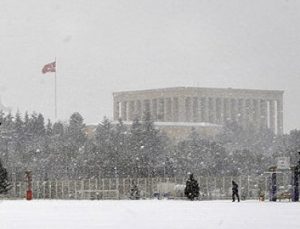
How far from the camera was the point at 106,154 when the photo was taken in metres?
95.7

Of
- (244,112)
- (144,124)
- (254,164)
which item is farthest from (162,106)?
(254,164)

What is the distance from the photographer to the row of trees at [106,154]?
9381 centimetres

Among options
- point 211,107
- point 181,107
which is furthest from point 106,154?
point 211,107

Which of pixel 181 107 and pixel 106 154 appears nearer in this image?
pixel 106 154

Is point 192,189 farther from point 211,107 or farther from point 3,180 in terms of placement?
point 211,107

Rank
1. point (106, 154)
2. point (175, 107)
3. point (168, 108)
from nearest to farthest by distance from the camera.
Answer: point (106, 154)
point (175, 107)
point (168, 108)

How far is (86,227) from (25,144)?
103 meters

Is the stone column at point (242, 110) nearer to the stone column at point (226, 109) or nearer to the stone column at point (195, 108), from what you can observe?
the stone column at point (226, 109)

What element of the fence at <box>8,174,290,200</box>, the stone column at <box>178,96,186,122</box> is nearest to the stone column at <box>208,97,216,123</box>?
the stone column at <box>178,96,186,122</box>

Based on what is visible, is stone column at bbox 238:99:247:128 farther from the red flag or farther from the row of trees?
the red flag

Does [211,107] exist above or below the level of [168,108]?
above

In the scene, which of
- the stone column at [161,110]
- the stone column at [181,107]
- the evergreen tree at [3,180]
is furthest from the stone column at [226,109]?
the evergreen tree at [3,180]

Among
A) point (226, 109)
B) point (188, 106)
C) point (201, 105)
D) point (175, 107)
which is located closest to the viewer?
point (175, 107)

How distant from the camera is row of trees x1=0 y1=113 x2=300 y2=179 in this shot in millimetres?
93812
